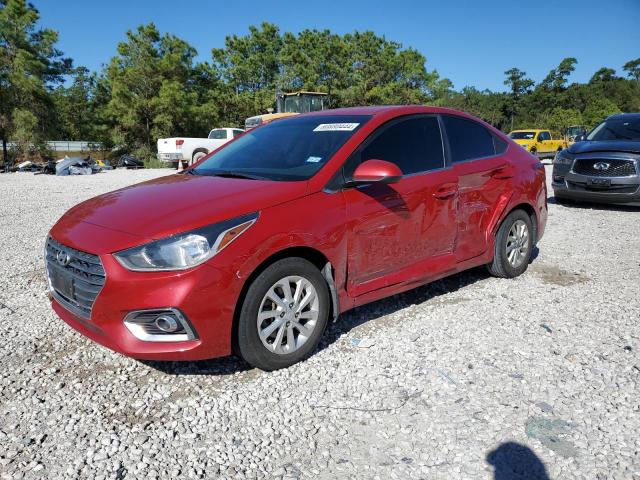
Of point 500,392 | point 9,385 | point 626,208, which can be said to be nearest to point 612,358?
point 500,392

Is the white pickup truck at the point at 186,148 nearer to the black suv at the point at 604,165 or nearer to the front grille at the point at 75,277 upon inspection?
the black suv at the point at 604,165

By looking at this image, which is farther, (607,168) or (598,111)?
(598,111)

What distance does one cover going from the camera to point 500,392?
2.87 meters

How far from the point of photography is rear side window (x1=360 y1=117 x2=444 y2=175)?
3686mm

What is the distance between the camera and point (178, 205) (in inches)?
118

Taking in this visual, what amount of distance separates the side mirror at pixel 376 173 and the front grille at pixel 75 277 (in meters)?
1.69

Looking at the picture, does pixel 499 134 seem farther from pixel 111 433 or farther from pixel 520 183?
pixel 111 433

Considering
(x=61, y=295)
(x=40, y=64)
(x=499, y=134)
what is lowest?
(x=61, y=295)

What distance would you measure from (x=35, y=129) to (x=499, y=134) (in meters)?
28.4

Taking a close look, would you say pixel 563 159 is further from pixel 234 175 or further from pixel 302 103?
pixel 302 103

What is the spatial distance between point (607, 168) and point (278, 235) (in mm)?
8111

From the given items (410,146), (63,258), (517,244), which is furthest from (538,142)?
(63,258)

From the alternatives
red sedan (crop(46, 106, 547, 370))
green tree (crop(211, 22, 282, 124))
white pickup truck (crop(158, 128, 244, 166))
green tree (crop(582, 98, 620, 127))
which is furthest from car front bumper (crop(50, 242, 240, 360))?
green tree (crop(582, 98, 620, 127))

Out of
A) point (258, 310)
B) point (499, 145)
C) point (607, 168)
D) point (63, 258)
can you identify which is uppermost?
point (499, 145)
